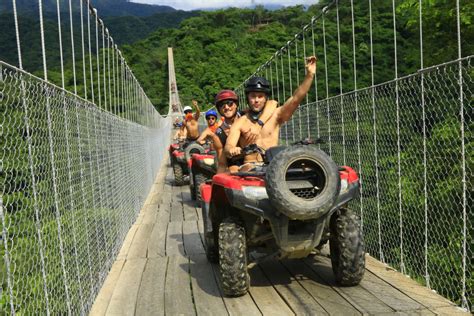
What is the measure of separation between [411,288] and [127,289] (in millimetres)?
2253

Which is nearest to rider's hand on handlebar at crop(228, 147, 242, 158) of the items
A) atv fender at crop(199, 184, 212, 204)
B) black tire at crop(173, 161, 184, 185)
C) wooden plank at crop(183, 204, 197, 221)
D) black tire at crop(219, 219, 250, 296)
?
atv fender at crop(199, 184, 212, 204)

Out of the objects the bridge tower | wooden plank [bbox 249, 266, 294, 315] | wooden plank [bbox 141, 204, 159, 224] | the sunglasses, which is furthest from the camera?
the bridge tower

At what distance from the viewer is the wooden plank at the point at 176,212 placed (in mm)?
7565

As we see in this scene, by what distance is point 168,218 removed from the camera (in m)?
7.69

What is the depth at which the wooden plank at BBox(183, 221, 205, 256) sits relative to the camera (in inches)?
218

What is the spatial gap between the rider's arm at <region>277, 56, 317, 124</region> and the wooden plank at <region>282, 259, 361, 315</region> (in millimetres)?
1293

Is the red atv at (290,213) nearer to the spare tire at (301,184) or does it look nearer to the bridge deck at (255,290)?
the spare tire at (301,184)

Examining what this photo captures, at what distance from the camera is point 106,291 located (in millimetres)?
4285

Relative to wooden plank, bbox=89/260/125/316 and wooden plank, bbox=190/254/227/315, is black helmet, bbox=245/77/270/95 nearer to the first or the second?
wooden plank, bbox=190/254/227/315

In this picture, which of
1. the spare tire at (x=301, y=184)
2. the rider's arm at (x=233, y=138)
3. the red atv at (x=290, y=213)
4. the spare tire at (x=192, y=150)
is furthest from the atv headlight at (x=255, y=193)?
the spare tire at (x=192, y=150)

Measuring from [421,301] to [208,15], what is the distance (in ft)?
335

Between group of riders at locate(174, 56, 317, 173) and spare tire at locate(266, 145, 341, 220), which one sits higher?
group of riders at locate(174, 56, 317, 173)

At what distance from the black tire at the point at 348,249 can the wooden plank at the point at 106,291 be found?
5.83 feet

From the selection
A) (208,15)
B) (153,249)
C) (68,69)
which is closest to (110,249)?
(153,249)
